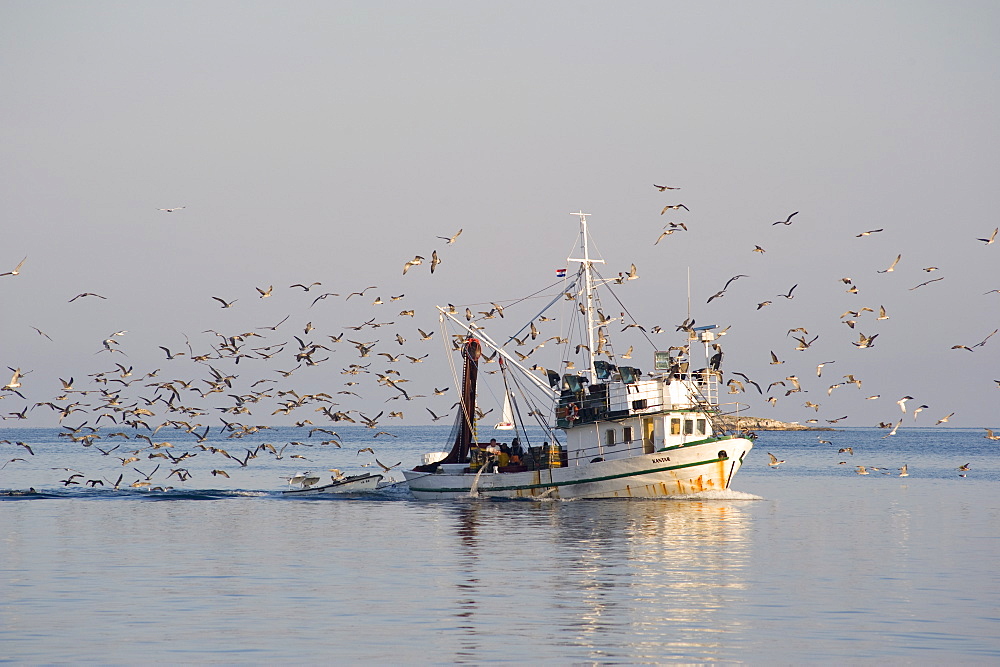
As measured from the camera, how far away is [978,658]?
23.1 m

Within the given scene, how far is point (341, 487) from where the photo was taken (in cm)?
7250

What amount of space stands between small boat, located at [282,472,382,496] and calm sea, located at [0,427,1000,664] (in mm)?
8075

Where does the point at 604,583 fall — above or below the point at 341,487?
below

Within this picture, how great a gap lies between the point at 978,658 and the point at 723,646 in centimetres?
480

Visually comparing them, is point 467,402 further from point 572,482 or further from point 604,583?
point 604,583

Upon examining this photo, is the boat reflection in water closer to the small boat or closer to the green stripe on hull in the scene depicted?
the green stripe on hull

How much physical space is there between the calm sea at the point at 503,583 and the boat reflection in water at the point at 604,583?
0.35ft

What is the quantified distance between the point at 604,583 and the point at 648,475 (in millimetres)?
27532

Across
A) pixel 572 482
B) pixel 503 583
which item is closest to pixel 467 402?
pixel 572 482

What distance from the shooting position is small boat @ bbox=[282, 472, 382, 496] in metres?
70.9

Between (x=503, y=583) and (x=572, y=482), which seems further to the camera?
(x=572, y=482)

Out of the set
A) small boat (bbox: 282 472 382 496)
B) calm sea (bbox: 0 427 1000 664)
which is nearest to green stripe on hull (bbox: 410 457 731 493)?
calm sea (bbox: 0 427 1000 664)

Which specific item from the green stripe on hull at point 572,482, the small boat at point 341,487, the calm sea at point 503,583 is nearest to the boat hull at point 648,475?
the green stripe on hull at point 572,482

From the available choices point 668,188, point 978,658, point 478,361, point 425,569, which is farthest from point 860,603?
point 478,361
